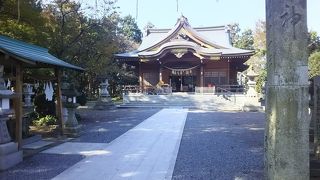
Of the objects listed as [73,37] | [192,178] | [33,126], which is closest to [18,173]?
[192,178]

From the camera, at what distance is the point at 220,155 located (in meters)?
7.50

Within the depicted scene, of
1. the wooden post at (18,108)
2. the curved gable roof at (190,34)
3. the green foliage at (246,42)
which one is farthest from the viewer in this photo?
the green foliage at (246,42)

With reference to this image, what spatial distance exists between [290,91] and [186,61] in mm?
31049

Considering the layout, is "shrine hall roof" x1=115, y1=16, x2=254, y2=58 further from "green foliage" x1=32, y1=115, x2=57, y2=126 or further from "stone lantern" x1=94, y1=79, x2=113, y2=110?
"green foliage" x1=32, y1=115, x2=57, y2=126

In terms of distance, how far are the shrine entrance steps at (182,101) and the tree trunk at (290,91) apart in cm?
2260

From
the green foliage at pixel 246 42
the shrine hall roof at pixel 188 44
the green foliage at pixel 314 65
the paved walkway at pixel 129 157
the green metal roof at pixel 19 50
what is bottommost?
the paved walkway at pixel 129 157

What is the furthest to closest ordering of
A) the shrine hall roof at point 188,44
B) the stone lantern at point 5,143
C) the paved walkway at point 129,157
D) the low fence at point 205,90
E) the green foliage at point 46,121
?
the shrine hall roof at point 188,44
the low fence at point 205,90
the green foliage at point 46,121
the stone lantern at point 5,143
the paved walkway at point 129,157

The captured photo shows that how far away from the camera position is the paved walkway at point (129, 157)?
585cm

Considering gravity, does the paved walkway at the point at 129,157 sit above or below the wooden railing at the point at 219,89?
below

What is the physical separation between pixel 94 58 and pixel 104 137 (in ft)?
27.3

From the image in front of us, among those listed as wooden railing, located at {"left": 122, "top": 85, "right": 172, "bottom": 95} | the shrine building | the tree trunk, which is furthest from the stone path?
the shrine building

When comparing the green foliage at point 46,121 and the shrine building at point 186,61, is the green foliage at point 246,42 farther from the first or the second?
the green foliage at point 46,121

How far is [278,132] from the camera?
1429 mm

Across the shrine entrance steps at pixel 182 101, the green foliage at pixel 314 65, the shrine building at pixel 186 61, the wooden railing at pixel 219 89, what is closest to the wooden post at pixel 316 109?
the shrine entrance steps at pixel 182 101
